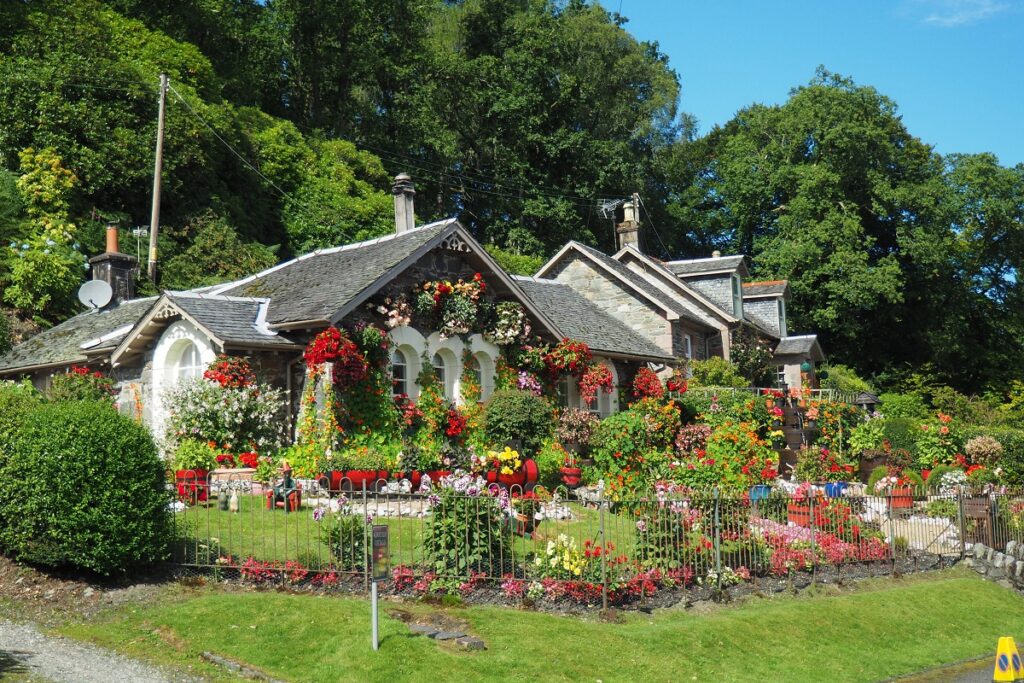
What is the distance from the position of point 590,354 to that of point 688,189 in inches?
1377

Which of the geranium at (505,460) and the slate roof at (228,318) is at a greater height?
the slate roof at (228,318)

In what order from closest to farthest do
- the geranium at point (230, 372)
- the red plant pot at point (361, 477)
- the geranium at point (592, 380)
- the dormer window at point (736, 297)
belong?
the red plant pot at point (361, 477)
the geranium at point (230, 372)
the geranium at point (592, 380)
the dormer window at point (736, 297)

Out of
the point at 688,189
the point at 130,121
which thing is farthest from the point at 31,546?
the point at 688,189

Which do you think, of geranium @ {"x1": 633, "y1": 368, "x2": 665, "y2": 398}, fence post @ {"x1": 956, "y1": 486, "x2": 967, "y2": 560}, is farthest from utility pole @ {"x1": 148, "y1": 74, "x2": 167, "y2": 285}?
fence post @ {"x1": 956, "y1": 486, "x2": 967, "y2": 560}

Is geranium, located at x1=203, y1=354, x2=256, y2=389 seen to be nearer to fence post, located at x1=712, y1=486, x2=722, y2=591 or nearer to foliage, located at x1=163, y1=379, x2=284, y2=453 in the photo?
foliage, located at x1=163, y1=379, x2=284, y2=453

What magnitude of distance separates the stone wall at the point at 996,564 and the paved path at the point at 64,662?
14.7 meters

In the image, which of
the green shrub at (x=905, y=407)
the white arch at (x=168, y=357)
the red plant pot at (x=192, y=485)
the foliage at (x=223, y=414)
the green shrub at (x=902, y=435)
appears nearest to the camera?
the red plant pot at (x=192, y=485)

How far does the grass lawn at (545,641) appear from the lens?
36.2 feet

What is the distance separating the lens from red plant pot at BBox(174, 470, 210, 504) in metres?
14.7

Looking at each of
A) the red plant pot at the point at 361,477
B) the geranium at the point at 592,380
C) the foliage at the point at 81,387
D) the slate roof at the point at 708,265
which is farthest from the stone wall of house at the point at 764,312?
the foliage at the point at 81,387

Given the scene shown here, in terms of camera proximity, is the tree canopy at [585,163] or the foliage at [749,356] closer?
the foliage at [749,356]

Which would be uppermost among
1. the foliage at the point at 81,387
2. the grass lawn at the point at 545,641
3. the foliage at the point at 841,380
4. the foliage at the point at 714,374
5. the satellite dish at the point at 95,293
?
the satellite dish at the point at 95,293

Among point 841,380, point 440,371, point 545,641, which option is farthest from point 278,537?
point 841,380

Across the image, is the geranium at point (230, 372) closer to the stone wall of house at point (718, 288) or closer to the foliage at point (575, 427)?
the foliage at point (575, 427)
